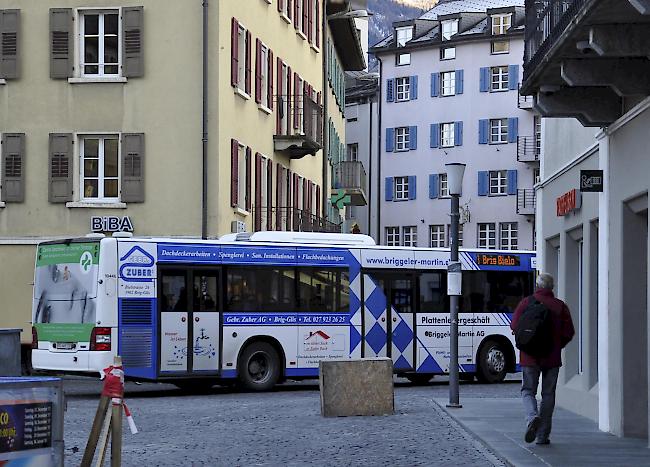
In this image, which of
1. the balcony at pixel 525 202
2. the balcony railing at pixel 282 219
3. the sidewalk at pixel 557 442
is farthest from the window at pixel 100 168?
the balcony at pixel 525 202

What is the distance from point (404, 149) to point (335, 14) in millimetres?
32355

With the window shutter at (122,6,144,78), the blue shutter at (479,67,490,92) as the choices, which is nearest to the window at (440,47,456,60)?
the blue shutter at (479,67,490,92)

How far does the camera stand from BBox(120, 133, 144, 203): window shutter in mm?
35844

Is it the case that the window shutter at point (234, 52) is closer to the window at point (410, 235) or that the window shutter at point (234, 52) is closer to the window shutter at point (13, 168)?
the window shutter at point (13, 168)

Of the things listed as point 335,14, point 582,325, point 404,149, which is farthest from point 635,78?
point 404,149

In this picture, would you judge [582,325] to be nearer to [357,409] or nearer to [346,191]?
[357,409]

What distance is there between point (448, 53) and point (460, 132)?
4.67m

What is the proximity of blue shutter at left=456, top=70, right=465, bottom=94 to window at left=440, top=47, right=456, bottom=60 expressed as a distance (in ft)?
3.94

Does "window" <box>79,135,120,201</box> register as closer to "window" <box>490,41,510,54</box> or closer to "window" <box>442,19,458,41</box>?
"window" <box>490,41,510,54</box>

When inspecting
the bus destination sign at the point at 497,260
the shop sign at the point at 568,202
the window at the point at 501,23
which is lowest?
the bus destination sign at the point at 497,260

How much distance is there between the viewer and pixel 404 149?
277 feet

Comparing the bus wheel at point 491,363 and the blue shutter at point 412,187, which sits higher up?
the blue shutter at point 412,187

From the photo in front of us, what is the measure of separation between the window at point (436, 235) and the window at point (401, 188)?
7.94ft

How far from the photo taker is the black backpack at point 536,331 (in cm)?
1573
